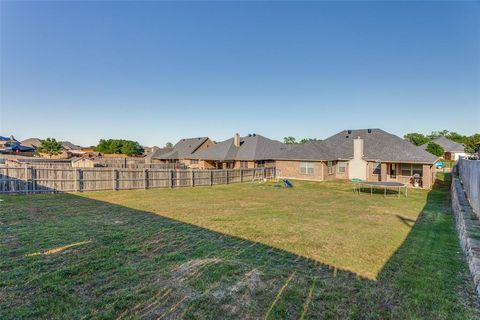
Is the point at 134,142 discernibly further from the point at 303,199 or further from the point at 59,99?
the point at 303,199

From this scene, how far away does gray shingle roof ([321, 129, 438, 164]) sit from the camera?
70.3ft

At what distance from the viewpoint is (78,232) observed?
24.9 ft

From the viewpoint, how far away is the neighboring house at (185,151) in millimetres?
38581

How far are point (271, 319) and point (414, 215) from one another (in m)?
10.0

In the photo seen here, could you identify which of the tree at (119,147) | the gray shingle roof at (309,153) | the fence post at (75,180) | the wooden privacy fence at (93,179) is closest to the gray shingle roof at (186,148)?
the gray shingle roof at (309,153)

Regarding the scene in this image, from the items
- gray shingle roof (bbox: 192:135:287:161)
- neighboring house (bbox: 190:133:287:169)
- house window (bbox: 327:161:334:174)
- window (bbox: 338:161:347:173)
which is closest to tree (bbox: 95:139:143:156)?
neighboring house (bbox: 190:133:287:169)

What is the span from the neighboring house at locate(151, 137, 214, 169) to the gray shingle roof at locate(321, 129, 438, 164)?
19.6 meters

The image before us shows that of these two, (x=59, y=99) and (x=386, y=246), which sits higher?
(x=59, y=99)

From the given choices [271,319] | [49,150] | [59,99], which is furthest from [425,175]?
[49,150]

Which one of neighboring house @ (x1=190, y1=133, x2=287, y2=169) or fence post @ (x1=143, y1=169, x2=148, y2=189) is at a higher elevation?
neighboring house @ (x1=190, y1=133, x2=287, y2=169)

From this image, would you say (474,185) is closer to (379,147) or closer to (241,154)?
(379,147)

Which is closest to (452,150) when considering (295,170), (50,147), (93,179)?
(295,170)

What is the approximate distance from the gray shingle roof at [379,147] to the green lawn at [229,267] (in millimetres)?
13230

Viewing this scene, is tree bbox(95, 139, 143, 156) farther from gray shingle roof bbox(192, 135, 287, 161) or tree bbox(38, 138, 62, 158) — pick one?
gray shingle roof bbox(192, 135, 287, 161)
